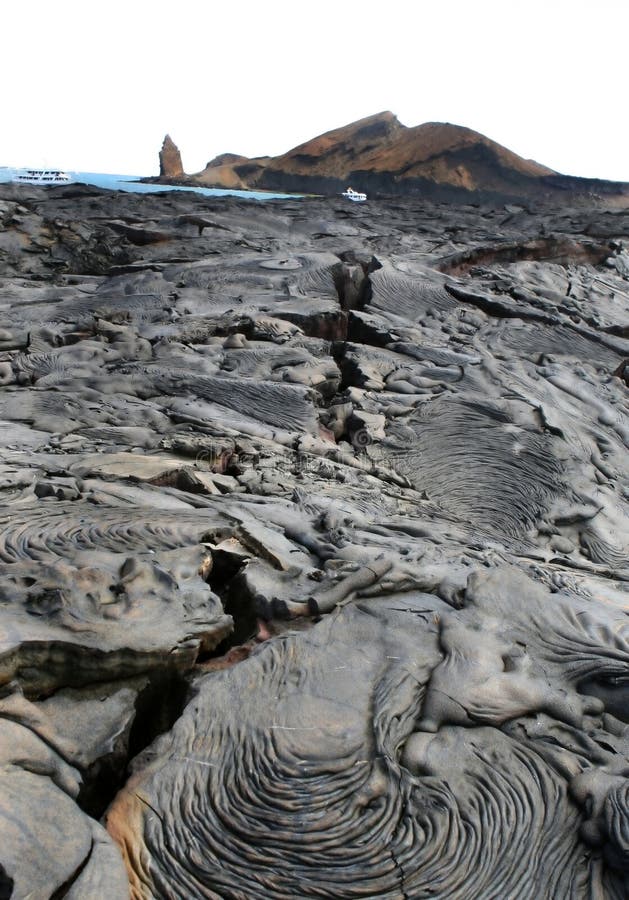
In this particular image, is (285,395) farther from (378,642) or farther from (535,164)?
(535,164)

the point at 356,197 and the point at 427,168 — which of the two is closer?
the point at 356,197

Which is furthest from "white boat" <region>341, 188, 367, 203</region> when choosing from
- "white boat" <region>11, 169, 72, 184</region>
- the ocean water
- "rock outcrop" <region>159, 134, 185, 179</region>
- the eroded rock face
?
"rock outcrop" <region>159, 134, 185, 179</region>

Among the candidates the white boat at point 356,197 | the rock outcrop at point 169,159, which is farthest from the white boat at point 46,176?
the rock outcrop at point 169,159

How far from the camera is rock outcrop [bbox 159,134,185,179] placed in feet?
148

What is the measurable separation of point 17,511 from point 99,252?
29.3ft

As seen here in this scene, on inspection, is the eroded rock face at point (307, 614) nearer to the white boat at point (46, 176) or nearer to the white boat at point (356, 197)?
the white boat at point (356, 197)

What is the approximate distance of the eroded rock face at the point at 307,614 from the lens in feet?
6.04

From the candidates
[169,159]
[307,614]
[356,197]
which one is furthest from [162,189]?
[307,614]

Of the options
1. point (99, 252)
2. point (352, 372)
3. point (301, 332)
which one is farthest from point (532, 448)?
point (99, 252)

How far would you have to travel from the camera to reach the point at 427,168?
3219 centimetres

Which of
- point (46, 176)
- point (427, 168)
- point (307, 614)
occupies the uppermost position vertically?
point (427, 168)

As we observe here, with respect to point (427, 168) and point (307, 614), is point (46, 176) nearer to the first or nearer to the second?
point (427, 168)

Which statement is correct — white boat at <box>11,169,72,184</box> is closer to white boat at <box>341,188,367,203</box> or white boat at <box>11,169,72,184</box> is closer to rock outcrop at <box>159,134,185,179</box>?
white boat at <box>341,188,367,203</box>

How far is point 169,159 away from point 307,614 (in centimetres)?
4870
